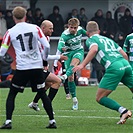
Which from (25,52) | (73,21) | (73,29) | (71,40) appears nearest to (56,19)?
(71,40)

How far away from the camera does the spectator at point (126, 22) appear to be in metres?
29.5

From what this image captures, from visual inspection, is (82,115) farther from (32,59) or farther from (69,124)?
(32,59)

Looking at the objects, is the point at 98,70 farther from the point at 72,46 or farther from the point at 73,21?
the point at 73,21

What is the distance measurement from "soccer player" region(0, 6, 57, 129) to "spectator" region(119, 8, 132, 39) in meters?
18.8

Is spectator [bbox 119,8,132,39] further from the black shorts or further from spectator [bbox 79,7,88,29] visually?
the black shorts

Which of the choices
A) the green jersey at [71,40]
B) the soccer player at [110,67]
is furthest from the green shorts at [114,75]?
→ the green jersey at [71,40]

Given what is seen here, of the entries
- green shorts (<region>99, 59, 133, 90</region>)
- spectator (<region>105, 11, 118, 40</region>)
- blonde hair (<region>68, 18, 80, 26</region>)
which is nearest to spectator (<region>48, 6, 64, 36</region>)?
spectator (<region>105, 11, 118, 40</region>)

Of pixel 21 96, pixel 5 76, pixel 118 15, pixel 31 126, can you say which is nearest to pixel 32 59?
pixel 31 126

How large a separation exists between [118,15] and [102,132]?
20.1 metres

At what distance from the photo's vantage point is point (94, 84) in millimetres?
27969

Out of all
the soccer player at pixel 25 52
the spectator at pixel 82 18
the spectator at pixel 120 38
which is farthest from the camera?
the spectator at pixel 120 38

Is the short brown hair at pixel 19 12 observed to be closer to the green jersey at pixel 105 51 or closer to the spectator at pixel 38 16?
the green jersey at pixel 105 51

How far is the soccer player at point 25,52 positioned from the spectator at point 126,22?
1879cm

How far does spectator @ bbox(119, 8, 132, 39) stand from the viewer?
29.5 meters
